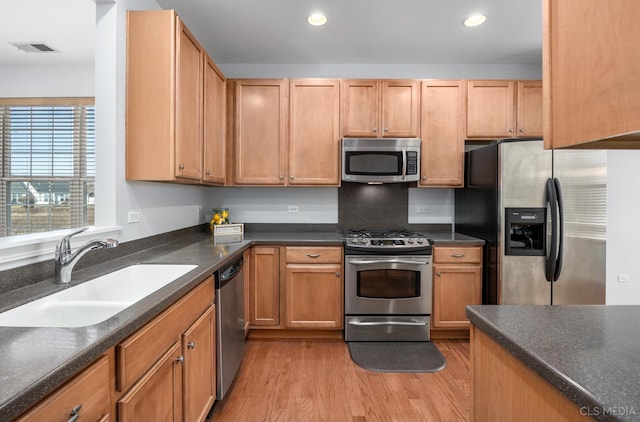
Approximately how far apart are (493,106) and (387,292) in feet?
6.85

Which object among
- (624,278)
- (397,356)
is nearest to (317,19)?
(397,356)

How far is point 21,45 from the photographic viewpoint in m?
3.19

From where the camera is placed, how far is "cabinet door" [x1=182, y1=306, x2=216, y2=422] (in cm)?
147

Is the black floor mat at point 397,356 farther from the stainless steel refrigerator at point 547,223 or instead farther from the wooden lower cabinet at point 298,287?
the stainless steel refrigerator at point 547,223

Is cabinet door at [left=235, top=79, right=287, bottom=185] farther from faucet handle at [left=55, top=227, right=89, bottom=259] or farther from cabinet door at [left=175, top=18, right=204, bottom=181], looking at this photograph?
faucet handle at [left=55, top=227, right=89, bottom=259]

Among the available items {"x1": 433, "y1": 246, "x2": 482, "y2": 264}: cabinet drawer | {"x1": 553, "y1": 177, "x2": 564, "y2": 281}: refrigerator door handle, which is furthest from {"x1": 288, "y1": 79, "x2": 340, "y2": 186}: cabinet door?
{"x1": 553, "y1": 177, "x2": 564, "y2": 281}: refrigerator door handle

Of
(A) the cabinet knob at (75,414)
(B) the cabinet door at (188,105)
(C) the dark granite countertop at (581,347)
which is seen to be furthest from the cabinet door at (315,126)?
(A) the cabinet knob at (75,414)

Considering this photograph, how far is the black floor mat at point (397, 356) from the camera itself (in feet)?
8.13

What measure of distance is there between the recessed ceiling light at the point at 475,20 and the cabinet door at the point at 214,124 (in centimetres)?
212

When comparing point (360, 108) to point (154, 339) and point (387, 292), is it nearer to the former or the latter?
point (387, 292)

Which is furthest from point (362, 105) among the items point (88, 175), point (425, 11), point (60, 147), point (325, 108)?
point (60, 147)

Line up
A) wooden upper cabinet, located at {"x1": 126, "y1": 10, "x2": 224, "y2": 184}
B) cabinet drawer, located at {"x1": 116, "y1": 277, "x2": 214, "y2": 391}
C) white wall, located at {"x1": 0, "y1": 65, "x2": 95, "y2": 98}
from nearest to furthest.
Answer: cabinet drawer, located at {"x1": 116, "y1": 277, "x2": 214, "y2": 391} → wooden upper cabinet, located at {"x1": 126, "y1": 10, "x2": 224, "y2": 184} → white wall, located at {"x1": 0, "y1": 65, "x2": 95, "y2": 98}

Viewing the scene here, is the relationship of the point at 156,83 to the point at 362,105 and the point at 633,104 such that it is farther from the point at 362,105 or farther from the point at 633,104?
the point at 633,104

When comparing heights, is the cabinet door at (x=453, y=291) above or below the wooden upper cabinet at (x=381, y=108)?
below
